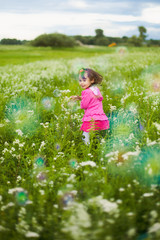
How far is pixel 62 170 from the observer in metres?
3.51

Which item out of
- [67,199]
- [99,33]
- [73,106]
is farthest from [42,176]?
[99,33]

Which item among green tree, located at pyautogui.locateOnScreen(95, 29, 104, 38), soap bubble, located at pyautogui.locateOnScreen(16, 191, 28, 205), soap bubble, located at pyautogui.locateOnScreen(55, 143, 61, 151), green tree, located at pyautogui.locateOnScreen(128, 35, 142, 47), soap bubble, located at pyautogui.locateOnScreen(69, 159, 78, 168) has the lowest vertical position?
soap bubble, located at pyautogui.locateOnScreen(16, 191, 28, 205)

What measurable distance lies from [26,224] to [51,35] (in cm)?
6024

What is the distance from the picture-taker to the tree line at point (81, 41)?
2282 inches

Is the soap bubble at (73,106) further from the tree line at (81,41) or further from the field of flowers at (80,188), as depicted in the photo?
the tree line at (81,41)

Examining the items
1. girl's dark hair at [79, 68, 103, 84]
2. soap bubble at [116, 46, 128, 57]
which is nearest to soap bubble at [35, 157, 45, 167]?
girl's dark hair at [79, 68, 103, 84]

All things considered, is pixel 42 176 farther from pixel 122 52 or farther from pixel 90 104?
pixel 122 52

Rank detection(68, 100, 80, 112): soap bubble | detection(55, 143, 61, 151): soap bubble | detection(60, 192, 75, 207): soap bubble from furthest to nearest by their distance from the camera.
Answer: detection(68, 100, 80, 112): soap bubble, detection(55, 143, 61, 151): soap bubble, detection(60, 192, 75, 207): soap bubble

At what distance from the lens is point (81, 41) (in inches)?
2867

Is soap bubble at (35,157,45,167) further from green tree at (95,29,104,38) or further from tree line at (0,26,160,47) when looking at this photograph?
green tree at (95,29,104,38)

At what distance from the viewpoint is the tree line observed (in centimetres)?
5797

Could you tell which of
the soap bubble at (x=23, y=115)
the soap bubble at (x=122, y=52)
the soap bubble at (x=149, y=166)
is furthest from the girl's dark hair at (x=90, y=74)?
the soap bubble at (x=122, y=52)

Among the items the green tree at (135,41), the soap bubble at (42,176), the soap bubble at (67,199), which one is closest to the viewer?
the soap bubble at (67,199)

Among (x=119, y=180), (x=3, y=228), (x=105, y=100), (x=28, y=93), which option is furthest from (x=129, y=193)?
(x=28, y=93)
